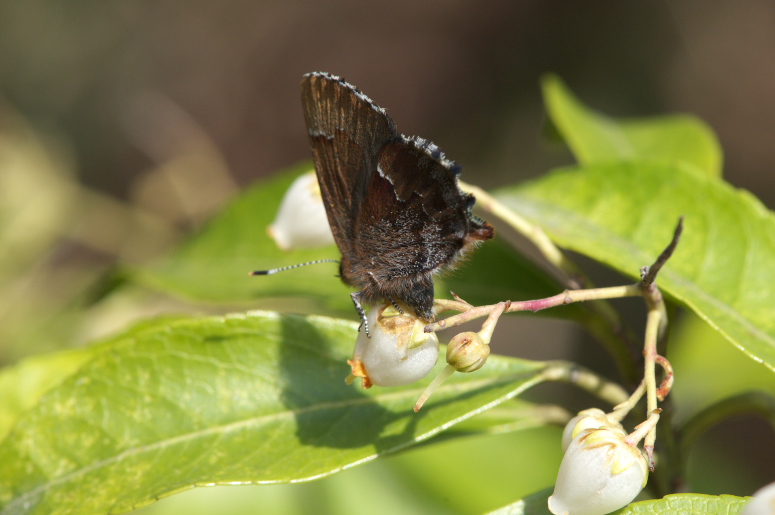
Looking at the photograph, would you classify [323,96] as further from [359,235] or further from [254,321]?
[254,321]

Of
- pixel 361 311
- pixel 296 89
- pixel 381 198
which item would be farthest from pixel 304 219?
pixel 296 89

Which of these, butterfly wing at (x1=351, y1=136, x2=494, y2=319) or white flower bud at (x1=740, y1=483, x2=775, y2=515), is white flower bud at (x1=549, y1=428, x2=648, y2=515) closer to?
white flower bud at (x1=740, y1=483, x2=775, y2=515)

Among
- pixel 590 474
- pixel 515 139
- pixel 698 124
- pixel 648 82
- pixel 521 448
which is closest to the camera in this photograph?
pixel 590 474

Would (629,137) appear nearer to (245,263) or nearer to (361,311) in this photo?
(245,263)

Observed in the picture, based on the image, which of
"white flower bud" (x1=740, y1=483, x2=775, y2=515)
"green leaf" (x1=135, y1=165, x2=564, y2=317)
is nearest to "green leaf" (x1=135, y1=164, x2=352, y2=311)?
"green leaf" (x1=135, y1=165, x2=564, y2=317)

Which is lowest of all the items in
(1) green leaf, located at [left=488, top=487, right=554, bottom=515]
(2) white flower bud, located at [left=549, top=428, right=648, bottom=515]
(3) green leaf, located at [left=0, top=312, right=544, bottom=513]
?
(1) green leaf, located at [left=488, top=487, right=554, bottom=515]

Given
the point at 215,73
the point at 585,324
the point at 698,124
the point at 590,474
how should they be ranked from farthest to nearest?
1. the point at 215,73
2. the point at 698,124
3. the point at 585,324
4. the point at 590,474

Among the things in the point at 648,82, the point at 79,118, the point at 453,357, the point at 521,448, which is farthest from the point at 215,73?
the point at 453,357
